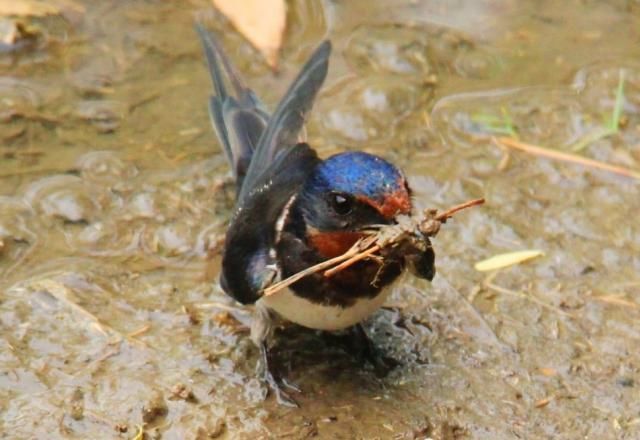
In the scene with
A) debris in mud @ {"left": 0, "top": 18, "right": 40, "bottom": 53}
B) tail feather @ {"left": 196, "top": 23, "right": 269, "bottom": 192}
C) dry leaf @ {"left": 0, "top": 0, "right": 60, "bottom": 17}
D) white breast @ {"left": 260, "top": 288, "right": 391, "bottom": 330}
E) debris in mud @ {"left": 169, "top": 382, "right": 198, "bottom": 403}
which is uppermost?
white breast @ {"left": 260, "top": 288, "right": 391, "bottom": 330}

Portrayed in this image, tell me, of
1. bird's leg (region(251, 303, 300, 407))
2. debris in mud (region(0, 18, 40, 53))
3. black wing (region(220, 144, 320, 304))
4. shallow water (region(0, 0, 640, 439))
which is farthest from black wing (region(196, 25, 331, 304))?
debris in mud (region(0, 18, 40, 53))

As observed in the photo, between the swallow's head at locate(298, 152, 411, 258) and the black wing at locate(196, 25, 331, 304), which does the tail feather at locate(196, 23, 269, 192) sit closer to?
the black wing at locate(196, 25, 331, 304)

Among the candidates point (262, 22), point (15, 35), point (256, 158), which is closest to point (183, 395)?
point (256, 158)

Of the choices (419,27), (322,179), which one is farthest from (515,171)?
(322,179)

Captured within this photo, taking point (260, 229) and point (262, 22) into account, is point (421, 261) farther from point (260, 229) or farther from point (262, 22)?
point (262, 22)

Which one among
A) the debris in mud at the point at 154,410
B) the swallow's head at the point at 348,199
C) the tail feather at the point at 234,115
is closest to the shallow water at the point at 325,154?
the debris in mud at the point at 154,410

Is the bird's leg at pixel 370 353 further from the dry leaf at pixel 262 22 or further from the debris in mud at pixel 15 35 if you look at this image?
the debris in mud at pixel 15 35
